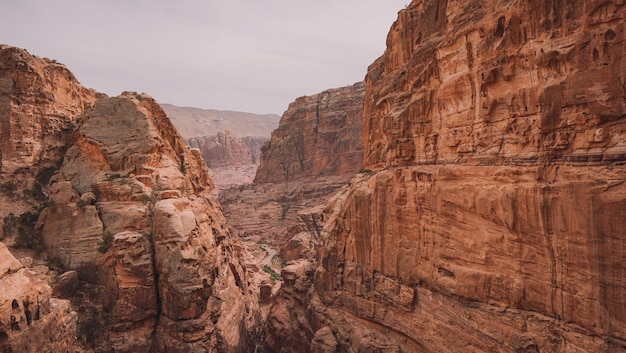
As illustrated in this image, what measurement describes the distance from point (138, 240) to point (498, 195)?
1795cm

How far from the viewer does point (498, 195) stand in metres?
12.2

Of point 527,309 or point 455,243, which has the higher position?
point 455,243

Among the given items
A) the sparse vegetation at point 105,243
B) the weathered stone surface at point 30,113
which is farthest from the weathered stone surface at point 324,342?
the weathered stone surface at point 30,113

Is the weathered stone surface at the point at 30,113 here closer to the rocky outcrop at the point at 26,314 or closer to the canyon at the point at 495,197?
the rocky outcrop at the point at 26,314

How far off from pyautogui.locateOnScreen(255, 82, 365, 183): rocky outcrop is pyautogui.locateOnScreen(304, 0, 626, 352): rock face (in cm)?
4967

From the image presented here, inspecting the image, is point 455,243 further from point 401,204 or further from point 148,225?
point 148,225

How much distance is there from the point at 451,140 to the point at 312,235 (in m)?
41.8

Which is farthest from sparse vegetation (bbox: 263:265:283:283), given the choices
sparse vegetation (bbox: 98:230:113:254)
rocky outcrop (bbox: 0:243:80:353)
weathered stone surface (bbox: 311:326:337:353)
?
rocky outcrop (bbox: 0:243:80:353)

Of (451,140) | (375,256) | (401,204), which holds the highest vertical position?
(451,140)

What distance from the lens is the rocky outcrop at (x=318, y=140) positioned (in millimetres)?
70062

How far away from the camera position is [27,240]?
19812mm

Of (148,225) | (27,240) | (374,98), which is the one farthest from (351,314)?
(27,240)

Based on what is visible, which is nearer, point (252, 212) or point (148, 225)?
point (148, 225)

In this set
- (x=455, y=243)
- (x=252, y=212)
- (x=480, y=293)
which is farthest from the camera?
(x=252, y=212)
